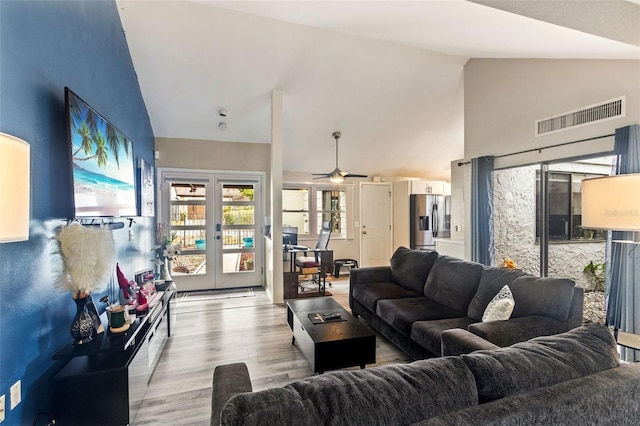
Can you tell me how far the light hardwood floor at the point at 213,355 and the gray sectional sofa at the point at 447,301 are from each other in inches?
15.7

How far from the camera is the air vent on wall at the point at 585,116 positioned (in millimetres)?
2705

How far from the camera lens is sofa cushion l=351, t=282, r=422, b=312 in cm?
334

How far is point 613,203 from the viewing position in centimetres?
184

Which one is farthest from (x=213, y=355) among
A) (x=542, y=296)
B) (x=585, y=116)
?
(x=585, y=116)

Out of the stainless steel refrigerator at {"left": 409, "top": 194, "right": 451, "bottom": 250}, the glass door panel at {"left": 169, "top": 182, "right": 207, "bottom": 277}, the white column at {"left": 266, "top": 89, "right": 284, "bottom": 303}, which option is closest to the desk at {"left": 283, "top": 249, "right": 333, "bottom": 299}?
the white column at {"left": 266, "top": 89, "right": 284, "bottom": 303}

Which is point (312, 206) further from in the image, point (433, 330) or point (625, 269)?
point (625, 269)

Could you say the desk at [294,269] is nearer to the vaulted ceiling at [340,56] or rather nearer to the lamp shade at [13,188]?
the vaulted ceiling at [340,56]

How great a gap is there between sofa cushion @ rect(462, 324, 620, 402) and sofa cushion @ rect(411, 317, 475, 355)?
1233mm

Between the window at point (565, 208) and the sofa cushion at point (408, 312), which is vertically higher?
the window at point (565, 208)

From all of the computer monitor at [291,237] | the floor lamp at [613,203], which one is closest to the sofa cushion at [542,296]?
the floor lamp at [613,203]

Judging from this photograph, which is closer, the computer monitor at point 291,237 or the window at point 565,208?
the window at point 565,208

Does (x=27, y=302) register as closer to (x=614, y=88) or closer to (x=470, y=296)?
(x=470, y=296)

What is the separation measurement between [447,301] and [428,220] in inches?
153

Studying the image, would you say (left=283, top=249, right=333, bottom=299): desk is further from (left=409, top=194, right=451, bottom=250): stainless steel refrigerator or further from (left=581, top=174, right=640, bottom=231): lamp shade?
(left=581, top=174, right=640, bottom=231): lamp shade
